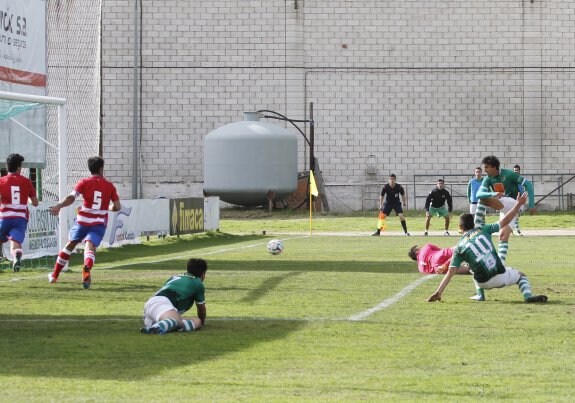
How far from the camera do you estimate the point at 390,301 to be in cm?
1584

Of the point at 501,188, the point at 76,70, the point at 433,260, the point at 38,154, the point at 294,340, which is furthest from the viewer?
the point at 76,70

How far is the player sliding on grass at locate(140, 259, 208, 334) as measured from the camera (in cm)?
1220

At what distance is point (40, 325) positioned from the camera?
13.2m

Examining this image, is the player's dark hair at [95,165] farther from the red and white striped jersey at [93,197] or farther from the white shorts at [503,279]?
the white shorts at [503,279]

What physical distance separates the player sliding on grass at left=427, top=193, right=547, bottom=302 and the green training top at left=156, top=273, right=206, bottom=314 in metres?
3.72

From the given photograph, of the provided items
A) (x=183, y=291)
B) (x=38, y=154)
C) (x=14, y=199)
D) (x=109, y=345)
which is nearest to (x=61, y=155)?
(x=14, y=199)

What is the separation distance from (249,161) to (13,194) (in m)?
31.1

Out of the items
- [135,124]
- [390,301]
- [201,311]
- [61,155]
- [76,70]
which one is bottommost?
[390,301]

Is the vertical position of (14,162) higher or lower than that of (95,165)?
higher

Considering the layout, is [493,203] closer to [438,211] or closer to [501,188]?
[501,188]

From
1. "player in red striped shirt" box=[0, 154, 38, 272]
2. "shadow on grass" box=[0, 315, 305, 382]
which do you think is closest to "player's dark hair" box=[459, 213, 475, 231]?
"shadow on grass" box=[0, 315, 305, 382]

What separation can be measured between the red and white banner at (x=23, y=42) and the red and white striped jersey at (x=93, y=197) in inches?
387

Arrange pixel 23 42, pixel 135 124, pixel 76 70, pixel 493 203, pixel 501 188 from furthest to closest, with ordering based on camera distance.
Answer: pixel 135 124 → pixel 76 70 → pixel 23 42 → pixel 501 188 → pixel 493 203

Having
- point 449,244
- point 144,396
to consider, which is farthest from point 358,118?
point 144,396
